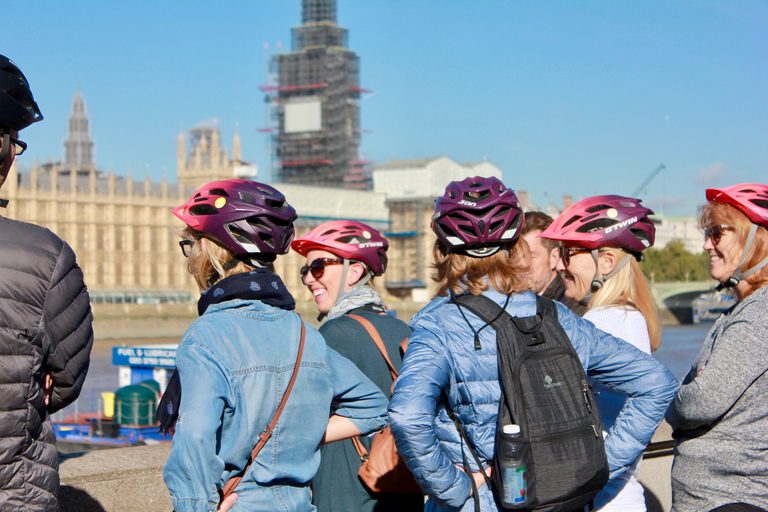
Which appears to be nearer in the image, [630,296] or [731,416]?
[731,416]

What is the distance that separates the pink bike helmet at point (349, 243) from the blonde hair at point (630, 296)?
2.80ft

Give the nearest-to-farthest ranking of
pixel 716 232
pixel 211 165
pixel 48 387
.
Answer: pixel 48 387, pixel 716 232, pixel 211 165

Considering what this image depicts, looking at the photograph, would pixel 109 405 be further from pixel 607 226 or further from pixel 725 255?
pixel 725 255

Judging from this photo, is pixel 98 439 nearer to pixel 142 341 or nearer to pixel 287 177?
pixel 142 341

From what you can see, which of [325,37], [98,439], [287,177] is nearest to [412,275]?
[287,177]

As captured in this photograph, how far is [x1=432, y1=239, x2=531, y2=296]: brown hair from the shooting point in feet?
6.67

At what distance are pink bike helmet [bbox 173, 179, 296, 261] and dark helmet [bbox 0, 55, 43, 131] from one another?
0.43 metres

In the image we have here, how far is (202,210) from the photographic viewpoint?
2025mm

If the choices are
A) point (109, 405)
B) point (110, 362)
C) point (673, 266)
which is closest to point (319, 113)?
point (673, 266)

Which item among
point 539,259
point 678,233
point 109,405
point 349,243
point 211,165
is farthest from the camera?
point 678,233

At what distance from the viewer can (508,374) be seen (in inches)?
73.2

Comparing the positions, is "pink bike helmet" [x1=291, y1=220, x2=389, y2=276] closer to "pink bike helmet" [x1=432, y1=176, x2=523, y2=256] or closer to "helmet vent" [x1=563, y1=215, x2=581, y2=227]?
"helmet vent" [x1=563, y1=215, x2=581, y2=227]

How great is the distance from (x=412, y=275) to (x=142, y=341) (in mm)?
29613

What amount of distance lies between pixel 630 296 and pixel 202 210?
137cm
